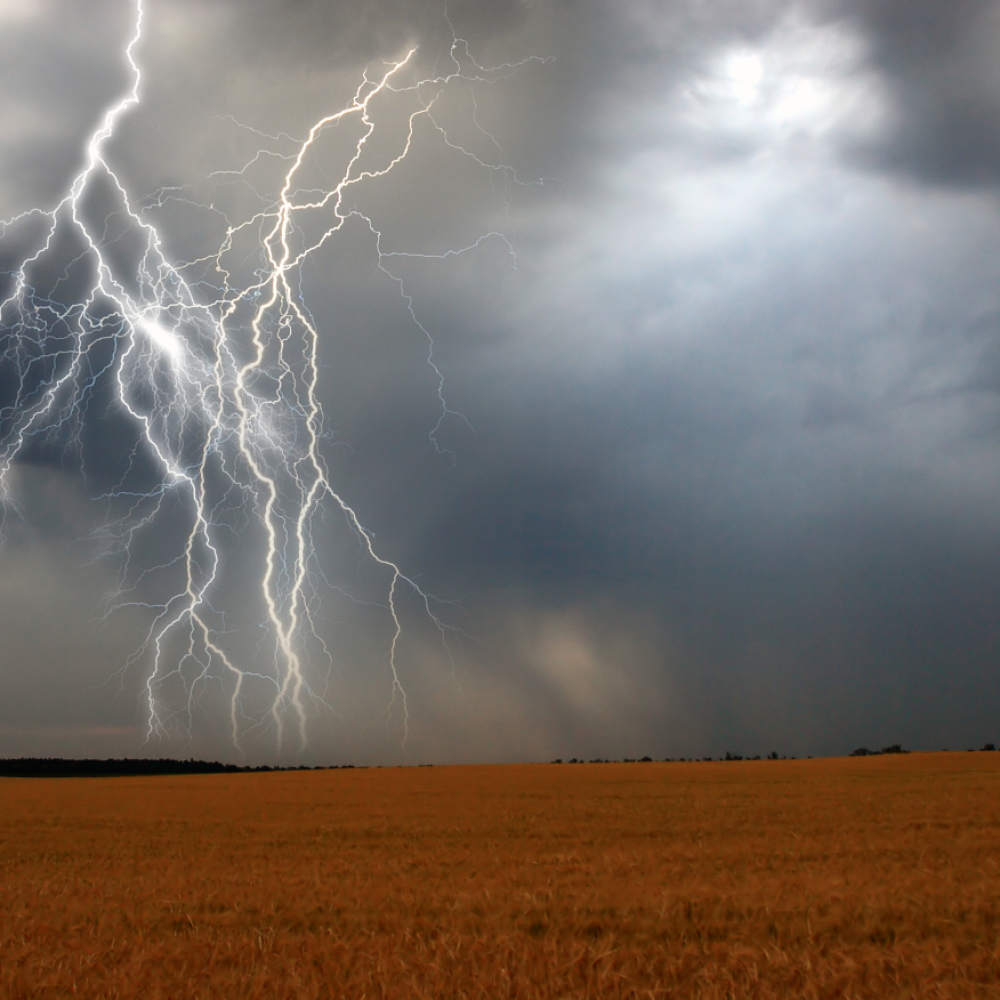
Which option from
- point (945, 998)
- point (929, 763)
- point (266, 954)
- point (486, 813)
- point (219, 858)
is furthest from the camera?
→ point (929, 763)

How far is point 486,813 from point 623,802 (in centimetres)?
375

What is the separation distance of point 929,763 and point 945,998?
3369 cm

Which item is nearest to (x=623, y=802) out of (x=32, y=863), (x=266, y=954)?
(x=32, y=863)

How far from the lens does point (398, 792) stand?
79.9 feet

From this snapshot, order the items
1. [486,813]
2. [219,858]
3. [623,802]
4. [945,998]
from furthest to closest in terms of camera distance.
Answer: [623,802], [486,813], [219,858], [945,998]

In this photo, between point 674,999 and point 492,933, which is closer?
Answer: point 674,999

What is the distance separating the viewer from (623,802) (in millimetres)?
18828

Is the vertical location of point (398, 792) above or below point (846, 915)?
below

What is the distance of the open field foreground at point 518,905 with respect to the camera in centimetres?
525

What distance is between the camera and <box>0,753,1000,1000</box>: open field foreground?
5.25 metres

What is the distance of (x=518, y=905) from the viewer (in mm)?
7301

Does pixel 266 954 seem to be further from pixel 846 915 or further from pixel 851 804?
pixel 851 804

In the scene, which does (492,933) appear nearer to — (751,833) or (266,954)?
(266,954)

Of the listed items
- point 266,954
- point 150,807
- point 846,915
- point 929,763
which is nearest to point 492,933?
point 266,954
